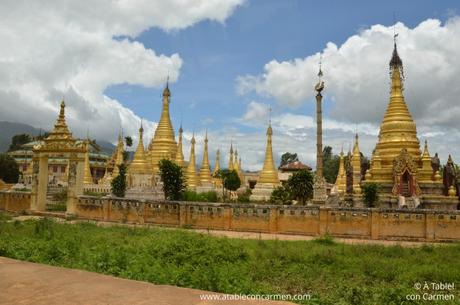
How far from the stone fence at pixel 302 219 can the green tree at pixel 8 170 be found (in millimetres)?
48256

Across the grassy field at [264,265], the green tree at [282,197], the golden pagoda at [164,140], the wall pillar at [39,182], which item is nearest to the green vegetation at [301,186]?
the green tree at [282,197]

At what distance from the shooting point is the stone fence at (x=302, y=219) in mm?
20375

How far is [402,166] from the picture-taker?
3309 centimetres

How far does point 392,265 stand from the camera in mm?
12141

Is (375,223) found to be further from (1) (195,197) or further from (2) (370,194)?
(1) (195,197)

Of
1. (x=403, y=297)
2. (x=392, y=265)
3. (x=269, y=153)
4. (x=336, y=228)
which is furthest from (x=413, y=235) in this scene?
(x=269, y=153)

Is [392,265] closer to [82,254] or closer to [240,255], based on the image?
[240,255]

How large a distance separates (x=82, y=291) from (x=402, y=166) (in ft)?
103

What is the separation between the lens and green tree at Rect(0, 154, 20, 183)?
215ft

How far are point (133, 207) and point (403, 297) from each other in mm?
18810

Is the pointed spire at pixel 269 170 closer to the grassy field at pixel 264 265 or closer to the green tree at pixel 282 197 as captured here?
the green tree at pixel 282 197

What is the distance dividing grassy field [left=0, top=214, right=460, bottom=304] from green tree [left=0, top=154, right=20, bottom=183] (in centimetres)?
5639

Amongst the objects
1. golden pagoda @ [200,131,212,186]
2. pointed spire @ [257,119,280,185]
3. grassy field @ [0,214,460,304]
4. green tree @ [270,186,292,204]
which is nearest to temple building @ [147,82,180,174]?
golden pagoda @ [200,131,212,186]

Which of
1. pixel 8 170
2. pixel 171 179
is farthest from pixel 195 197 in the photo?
pixel 8 170
